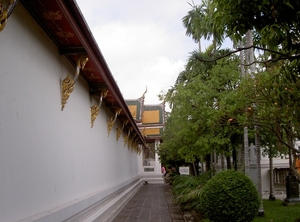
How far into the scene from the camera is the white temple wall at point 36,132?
3625mm

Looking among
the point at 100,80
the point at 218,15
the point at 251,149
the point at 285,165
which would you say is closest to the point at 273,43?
the point at 218,15

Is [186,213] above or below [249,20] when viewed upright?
below

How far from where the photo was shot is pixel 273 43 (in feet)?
14.7

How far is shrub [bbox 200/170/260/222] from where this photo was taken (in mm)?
6379

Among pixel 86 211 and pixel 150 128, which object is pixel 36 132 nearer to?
pixel 86 211

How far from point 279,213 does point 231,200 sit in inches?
159

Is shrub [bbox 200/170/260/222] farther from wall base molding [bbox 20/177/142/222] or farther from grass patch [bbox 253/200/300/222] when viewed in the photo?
wall base molding [bbox 20/177/142/222]

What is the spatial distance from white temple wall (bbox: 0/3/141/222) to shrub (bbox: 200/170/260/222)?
2.39m

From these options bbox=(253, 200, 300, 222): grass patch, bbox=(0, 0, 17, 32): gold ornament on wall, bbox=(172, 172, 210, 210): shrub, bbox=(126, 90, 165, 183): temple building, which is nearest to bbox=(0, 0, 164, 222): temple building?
bbox=(0, 0, 17, 32): gold ornament on wall

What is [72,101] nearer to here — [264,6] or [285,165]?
[264,6]

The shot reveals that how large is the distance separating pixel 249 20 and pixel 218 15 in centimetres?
36

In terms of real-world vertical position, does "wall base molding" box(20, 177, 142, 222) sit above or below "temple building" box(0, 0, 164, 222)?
below

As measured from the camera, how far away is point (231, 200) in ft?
21.0

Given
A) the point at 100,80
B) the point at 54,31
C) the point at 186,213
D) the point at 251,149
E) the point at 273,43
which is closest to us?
the point at 273,43
